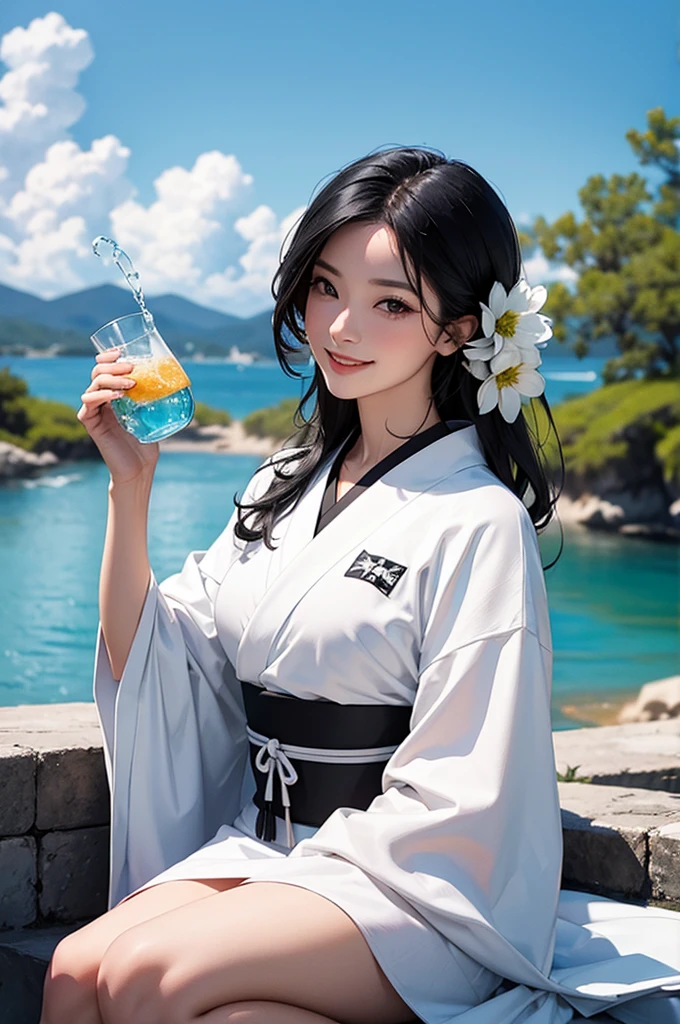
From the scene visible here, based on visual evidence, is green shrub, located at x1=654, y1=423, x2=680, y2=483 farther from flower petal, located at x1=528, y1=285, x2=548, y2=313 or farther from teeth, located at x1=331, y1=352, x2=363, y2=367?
teeth, located at x1=331, y1=352, x2=363, y2=367

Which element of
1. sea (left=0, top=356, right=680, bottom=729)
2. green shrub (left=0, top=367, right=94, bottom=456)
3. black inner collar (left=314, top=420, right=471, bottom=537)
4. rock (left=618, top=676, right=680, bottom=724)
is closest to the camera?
black inner collar (left=314, top=420, right=471, bottom=537)

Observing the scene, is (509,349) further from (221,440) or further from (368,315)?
(221,440)

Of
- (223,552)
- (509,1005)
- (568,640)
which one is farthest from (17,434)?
(509,1005)

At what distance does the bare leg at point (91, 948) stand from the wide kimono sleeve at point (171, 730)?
0.23 meters

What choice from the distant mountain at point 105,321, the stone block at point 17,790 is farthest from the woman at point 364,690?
the distant mountain at point 105,321

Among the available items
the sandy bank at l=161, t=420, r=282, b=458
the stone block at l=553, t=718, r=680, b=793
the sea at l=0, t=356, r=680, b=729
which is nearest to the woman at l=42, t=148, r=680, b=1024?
the stone block at l=553, t=718, r=680, b=793

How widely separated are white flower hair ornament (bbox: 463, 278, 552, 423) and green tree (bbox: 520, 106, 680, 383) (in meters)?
11.5

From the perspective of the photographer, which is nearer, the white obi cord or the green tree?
the white obi cord

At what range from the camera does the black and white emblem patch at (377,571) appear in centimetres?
188

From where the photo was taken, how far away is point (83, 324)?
39.4 ft

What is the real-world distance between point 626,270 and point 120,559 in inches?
488

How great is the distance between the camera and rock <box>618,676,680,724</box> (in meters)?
8.80

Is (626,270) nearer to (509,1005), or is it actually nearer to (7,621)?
(7,621)

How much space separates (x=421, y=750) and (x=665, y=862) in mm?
630
